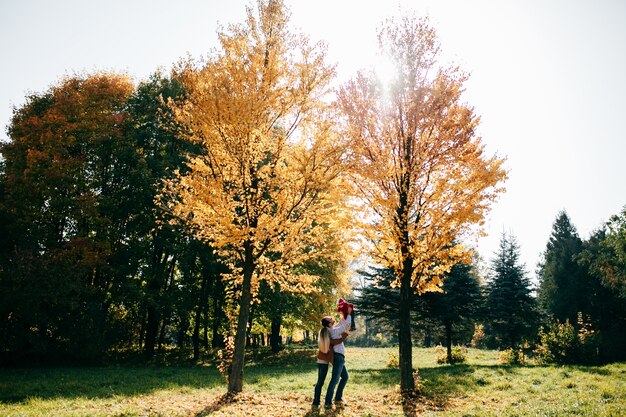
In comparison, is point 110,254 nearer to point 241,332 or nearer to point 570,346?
point 241,332

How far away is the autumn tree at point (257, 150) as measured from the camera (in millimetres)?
8109

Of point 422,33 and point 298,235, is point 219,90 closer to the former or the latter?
point 298,235

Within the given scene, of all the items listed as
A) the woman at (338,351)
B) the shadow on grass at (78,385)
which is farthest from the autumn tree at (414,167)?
the shadow on grass at (78,385)

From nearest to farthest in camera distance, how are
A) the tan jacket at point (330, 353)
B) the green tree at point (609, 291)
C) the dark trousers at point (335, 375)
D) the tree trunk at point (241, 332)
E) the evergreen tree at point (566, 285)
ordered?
1. the dark trousers at point (335, 375)
2. the tan jacket at point (330, 353)
3. the tree trunk at point (241, 332)
4. the green tree at point (609, 291)
5. the evergreen tree at point (566, 285)

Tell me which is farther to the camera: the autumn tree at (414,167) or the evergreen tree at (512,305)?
the evergreen tree at (512,305)

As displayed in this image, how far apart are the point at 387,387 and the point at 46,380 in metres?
10.6

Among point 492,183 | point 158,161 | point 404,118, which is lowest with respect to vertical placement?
point 492,183

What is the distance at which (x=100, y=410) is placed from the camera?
7.02 meters

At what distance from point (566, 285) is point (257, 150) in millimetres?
40384

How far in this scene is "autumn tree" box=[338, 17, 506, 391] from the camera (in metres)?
8.31

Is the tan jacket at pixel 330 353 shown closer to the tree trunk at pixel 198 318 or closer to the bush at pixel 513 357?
the bush at pixel 513 357

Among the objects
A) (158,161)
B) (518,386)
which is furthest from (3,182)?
(518,386)

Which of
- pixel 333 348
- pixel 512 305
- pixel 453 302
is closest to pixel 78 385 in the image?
pixel 333 348

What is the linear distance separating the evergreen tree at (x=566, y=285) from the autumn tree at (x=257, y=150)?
117 feet
